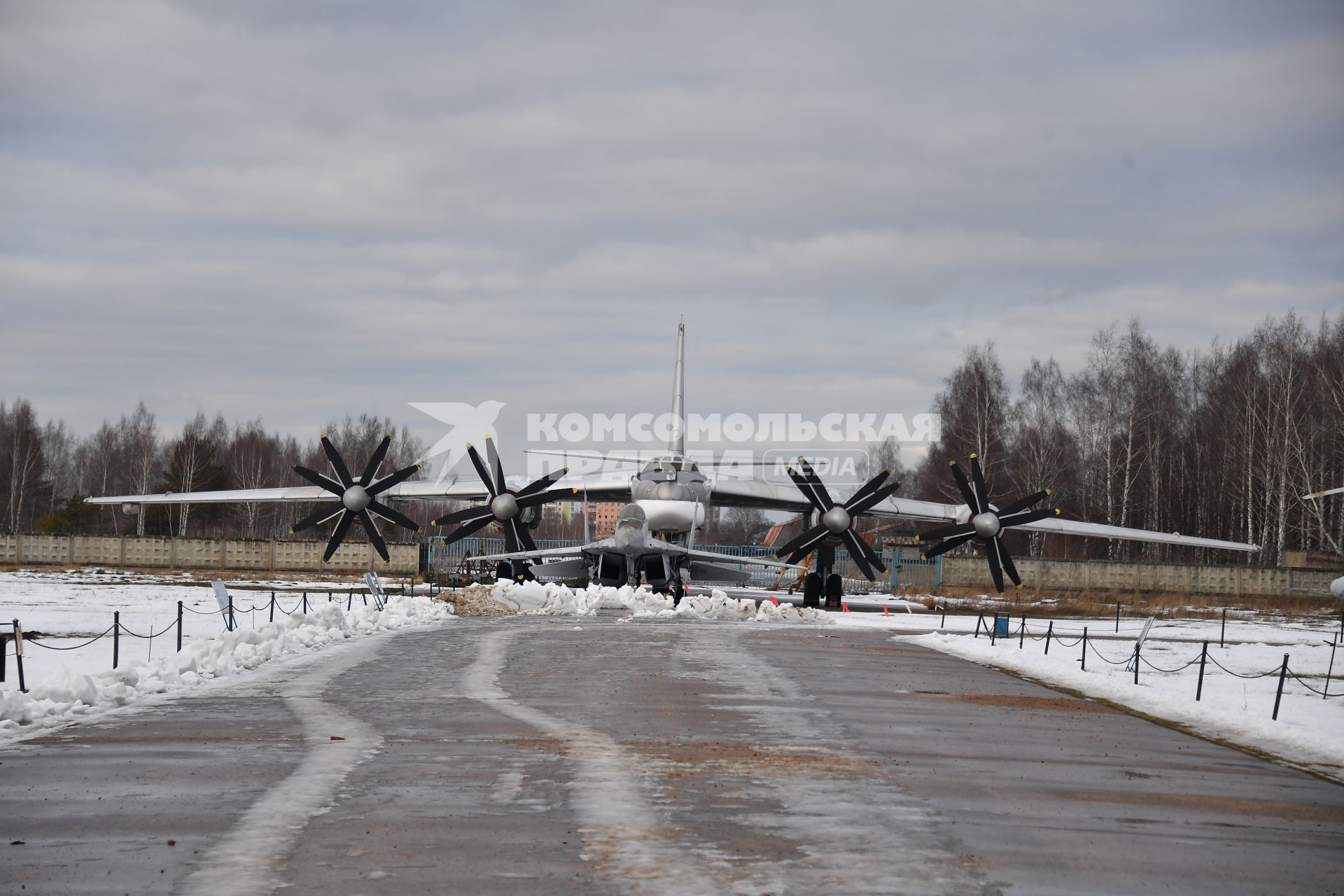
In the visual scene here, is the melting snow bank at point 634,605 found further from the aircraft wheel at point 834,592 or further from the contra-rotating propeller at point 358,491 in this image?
the contra-rotating propeller at point 358,491

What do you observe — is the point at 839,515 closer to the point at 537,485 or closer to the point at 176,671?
the point at 537,485

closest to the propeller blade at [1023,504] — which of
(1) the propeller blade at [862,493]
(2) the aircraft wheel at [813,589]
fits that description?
(1) the propeller blade at [862,493]

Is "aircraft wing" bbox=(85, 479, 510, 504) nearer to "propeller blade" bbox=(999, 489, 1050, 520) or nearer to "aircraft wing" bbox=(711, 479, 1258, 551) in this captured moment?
"aircraft wing" bbox=(711, 479, 1258, 551)

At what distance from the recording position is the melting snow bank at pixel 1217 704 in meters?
10.9

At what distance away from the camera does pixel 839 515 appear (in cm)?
3125

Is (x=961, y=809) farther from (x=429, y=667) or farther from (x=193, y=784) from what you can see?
(x=429, y=667)

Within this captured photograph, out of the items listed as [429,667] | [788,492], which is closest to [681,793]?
[429,667]

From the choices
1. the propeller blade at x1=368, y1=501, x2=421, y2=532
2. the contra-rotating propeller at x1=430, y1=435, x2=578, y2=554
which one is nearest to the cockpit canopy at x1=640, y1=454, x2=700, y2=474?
the contra-rotating propeller at x1=430, y1=435, x2=578, y2=554

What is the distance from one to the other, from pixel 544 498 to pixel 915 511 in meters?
11.5

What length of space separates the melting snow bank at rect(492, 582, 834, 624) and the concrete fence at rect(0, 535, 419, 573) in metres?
20.4

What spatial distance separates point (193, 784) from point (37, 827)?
1279 millimetres

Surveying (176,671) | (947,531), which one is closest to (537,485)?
(947,531)

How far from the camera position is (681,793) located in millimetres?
7633

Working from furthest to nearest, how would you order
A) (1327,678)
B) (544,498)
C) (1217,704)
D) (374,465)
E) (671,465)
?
(544,498), (374,465), (671,465), (1327,678), (1217,704)
